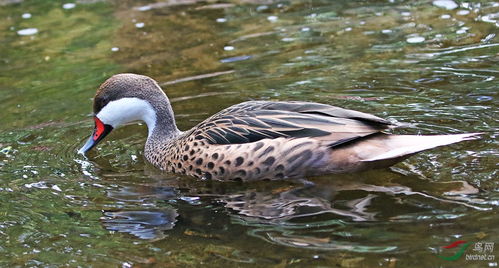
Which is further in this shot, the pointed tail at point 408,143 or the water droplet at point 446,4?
the water droplet at point 446,4

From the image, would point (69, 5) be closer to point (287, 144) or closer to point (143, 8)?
point (143, 8)

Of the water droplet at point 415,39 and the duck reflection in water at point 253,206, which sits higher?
the duck reflection in water at point 253,206

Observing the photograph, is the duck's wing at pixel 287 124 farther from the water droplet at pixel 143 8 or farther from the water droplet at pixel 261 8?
the water droplet at pixel 143 8

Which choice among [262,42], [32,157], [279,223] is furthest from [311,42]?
[279,223]

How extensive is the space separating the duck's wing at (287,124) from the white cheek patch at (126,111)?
70cm

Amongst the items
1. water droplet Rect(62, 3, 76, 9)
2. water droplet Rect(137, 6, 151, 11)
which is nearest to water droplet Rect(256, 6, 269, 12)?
water droplet Rect(137, 6, 151, 11)

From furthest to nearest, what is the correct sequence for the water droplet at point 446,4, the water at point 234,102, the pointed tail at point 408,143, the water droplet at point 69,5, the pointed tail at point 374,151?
the water droplet at point 69,5 < the water droplet at point 446,4 < the pointed tail at point 374,151 < the pointed tail at point 408,143 < the water at point 234,102

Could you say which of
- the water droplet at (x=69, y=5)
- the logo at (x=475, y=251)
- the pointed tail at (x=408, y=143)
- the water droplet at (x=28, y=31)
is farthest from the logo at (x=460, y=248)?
the water droplet at (x=69, y=5)

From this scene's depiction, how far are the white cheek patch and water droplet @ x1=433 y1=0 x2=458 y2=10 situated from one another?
219 inches

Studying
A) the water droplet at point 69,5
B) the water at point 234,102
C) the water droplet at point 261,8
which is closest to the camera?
the water at point 234,102

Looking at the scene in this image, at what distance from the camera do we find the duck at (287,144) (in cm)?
575

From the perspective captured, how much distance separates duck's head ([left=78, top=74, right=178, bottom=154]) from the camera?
691 cm

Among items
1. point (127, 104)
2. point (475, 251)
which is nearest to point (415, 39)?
point (127, 104)

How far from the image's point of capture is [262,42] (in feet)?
33.2
